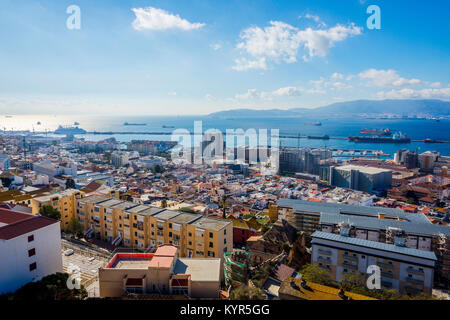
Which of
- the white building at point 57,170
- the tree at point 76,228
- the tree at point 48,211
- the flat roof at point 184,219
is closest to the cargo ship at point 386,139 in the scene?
the white building at point 57,170

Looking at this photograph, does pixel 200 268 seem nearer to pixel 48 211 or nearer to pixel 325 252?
pixel 325 252

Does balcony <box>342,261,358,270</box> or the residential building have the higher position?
balcony <box>342,261,358,270</box>

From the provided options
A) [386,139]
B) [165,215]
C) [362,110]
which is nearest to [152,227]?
[165,215]

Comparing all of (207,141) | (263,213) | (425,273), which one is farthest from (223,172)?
(425,273)

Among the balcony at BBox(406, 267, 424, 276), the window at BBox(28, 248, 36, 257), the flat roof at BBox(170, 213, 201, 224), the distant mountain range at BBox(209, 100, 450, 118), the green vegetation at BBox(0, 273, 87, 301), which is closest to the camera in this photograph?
the green vegetation at BBox(0, 273, 87, 301)

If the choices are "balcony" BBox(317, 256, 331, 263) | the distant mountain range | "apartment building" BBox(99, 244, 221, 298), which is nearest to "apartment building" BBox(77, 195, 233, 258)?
"apartment building" BBox(99, 244, 221, 298)

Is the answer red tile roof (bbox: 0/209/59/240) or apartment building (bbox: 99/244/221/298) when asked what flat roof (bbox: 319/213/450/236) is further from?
red tile roof (bbox: 0/209/59/240)

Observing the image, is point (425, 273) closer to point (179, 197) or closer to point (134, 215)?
point (134, 215)
